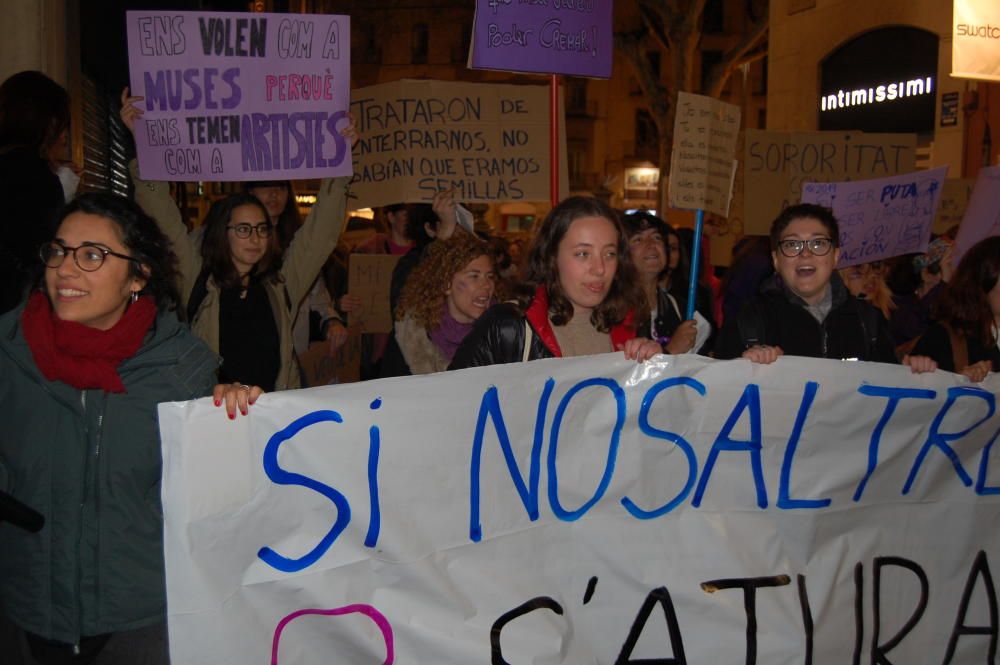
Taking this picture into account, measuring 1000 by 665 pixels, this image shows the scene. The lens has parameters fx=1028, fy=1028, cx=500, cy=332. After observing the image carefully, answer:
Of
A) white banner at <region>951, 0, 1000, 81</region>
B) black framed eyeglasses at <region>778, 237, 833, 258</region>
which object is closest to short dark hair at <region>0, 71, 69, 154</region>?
black framed eyeglasses at <region>778, 237, 833, 258</region>

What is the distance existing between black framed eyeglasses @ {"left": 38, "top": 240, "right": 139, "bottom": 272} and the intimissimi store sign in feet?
44.0

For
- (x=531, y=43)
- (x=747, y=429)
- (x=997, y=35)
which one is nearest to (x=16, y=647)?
(x=747, y=429)

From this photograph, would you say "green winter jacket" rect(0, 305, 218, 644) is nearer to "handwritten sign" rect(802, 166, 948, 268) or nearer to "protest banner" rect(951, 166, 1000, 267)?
"handwritten sign" rect(802, 166, 948, 268)

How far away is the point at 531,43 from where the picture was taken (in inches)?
199

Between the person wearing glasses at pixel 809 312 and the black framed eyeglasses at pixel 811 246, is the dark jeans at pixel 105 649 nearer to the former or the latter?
the person wearing glasses at pixel 809 312

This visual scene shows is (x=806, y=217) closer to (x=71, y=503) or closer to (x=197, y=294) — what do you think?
(x=197, y=294)

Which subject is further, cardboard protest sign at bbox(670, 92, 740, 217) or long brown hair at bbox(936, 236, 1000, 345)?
cardboard protest sign at bbox(670, 92, 740, 217)

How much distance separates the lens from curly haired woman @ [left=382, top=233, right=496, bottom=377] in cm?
439

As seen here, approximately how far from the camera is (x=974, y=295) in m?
3.92

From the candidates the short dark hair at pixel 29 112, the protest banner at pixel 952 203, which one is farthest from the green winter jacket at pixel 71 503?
the protest banner at pixel 952 203

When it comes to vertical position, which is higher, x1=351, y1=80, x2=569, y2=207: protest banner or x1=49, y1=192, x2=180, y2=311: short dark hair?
x1=351, y1=80, x2=569, y2=207: protest banner

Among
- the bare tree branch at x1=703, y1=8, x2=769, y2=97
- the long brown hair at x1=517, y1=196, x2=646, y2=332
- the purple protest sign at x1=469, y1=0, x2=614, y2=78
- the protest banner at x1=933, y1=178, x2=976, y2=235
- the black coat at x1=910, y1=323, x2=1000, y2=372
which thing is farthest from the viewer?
the bare tree branch at x1=703, y1=8, x2=769, y2=97

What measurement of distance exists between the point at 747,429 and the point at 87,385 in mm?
1803

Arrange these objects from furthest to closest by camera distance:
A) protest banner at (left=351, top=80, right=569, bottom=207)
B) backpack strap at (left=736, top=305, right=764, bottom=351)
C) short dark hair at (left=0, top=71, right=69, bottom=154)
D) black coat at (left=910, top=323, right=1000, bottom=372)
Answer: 1. protest banner at (left=351, top=80, right=569, bottom=207)
2. short dark hair at (left=0, top=71, right=69, bottom=154)
3. black coat at (left=910, top=323, right=1000, bottom=372)
4. backpack strap at (left=736, top=305, right=764, bottom=351)
